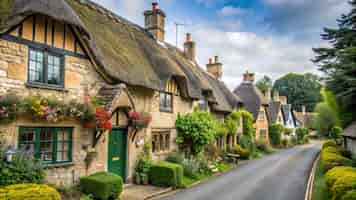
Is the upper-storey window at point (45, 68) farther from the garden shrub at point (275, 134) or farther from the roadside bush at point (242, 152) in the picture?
the garden shrub at point (275, 134)

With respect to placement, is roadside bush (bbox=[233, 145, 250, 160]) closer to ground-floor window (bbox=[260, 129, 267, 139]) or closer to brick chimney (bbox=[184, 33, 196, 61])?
brick chimney (bbox=[184, 33, 196, 61])

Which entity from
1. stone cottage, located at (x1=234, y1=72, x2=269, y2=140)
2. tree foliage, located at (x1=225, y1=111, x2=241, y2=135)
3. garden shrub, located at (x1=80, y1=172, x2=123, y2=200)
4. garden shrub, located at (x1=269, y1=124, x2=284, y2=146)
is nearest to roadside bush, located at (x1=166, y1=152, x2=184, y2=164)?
garden shrub, located at (x1=80, y1=172, x2=123, y2=200)

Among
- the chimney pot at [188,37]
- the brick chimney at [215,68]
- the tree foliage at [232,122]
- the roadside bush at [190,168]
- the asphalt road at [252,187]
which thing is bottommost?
the asphalt road at [252,187]

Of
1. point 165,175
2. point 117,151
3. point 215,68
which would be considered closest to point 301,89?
point 215,68

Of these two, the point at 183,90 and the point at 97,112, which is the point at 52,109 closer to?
the point at 97,112

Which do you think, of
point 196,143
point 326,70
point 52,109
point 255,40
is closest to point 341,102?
point 326,70

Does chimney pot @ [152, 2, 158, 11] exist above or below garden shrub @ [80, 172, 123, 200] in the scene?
above

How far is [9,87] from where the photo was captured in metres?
8.33

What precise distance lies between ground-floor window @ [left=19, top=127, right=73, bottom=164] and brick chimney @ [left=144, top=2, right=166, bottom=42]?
1193 centimetres

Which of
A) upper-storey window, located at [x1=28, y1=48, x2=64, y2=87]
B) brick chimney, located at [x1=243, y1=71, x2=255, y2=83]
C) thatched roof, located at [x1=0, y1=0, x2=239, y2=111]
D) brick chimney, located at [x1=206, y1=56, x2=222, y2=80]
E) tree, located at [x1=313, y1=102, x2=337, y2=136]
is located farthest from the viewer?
tree, located at [x1=313, y1=102, x2=337, y2=136]

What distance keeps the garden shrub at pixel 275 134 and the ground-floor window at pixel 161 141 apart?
90.6 ft

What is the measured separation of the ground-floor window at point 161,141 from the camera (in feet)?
50.6

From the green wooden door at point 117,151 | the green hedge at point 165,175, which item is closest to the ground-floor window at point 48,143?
the green wooden door at point 117,151

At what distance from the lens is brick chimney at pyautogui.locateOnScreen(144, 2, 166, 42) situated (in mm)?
20027
